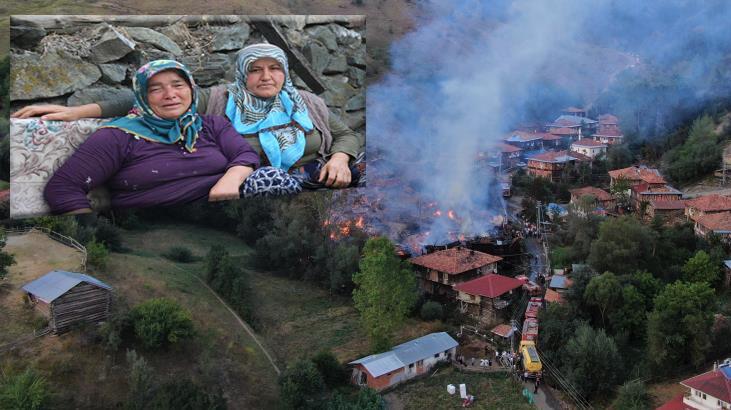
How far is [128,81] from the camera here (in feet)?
23.0

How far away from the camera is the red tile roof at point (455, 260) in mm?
13008

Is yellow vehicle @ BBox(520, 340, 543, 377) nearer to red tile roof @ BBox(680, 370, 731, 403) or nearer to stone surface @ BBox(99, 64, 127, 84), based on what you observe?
red tile roof @ BBox(680, 370, 731, 403)

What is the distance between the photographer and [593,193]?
15.9 metres

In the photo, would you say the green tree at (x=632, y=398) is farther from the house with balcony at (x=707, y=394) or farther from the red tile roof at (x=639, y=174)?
the red tile roof at (x=639, y=174)

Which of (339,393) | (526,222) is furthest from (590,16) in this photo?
(339,393)

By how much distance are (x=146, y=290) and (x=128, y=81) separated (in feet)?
14.8

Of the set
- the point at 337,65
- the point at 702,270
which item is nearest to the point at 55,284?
the point at 337,65

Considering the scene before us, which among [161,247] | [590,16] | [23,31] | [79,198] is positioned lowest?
[161,247]

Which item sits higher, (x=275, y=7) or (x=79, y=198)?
(x=275, y=7)

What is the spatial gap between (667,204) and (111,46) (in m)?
12.7

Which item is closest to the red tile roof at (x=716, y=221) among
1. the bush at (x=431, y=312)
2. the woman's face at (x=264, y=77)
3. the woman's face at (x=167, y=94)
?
the bush at (x=431, y=312)

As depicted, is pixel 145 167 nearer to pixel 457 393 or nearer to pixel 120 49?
pixel 120 49

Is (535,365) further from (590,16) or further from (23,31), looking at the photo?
(590,16)

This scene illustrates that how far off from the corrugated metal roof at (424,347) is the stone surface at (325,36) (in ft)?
16.2
